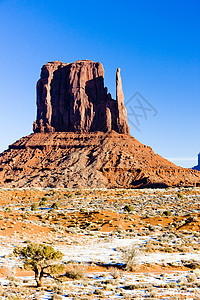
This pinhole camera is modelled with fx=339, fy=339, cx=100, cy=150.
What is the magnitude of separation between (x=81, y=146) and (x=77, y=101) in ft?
67.0

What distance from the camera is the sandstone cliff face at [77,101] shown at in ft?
335

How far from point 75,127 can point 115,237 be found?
80342 millimetres

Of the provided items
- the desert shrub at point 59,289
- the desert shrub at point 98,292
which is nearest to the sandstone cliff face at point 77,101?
the desert shrub at point 59,289

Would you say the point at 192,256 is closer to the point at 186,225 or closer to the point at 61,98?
the point at 186,225

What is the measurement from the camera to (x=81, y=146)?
306ft

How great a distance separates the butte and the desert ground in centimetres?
4138

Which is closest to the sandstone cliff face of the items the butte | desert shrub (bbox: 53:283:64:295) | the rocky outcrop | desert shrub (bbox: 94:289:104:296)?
the butte

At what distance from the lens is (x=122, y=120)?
10006 cm

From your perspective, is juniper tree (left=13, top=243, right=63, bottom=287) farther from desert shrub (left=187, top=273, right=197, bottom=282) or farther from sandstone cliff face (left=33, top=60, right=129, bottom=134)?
sandstone cliff face (left=33, top=60, right=129, bottom=134)

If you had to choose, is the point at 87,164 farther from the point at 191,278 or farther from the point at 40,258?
the point at 191,278

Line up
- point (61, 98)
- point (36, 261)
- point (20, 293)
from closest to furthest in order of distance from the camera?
1. point (20, 293)
2. point (36, 261)
3. point (61, 98)

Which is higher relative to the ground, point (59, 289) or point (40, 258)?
point (40, 258)

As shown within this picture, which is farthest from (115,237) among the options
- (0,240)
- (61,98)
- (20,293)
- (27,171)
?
(61,98)

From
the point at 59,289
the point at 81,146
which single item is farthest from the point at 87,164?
the point at 59,289
